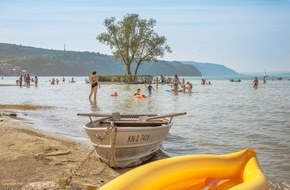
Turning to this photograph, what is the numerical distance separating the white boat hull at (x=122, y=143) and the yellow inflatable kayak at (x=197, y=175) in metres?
2.90

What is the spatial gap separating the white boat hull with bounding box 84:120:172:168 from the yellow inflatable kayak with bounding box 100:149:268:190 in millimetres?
2900

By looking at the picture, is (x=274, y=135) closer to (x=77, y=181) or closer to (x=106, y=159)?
(x=106, y=159)

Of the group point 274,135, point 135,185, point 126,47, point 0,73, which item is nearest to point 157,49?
point 126,47

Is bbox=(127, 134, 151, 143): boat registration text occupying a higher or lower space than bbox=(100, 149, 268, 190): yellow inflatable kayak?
lower

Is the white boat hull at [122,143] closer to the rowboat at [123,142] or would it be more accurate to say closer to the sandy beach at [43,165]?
the rowboat at [123,142]

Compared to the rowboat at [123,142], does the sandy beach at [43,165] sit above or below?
below

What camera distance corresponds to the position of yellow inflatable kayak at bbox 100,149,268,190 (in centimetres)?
416

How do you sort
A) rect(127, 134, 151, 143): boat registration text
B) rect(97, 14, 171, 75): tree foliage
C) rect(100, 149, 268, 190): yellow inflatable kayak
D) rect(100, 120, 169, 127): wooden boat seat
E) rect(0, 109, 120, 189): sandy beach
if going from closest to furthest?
1. rect(100, 149, 268, 190): yellow inflatable kayak
2. rect(0, 109, 120, 189): sandy beach
3. rect(127, 134, 151, 143): boat registration text
4. rect(100, 120, 169, 127): wooden boat seat
5. rect(97, 14, 171, 75): tree foliage

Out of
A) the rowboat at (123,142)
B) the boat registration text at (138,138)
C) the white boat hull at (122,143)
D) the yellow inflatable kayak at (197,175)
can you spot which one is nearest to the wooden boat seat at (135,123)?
the rowboat at (123,142)

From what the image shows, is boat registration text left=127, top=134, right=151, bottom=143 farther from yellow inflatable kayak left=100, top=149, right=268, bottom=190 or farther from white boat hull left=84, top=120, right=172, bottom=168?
yellow inflatable kayak left=100, top=149, right=268, bottom=190

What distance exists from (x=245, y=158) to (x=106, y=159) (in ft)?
11.9

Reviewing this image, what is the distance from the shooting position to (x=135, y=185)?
4012mm

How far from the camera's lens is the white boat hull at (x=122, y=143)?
7.63m

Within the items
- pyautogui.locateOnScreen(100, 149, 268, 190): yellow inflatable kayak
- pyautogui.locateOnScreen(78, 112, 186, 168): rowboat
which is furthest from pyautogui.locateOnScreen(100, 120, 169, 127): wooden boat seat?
pyautogui.locateOnScreen(100, 149, 268, 190): yellow inflatable kayak
